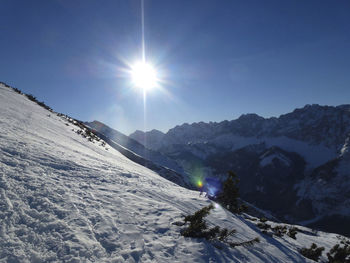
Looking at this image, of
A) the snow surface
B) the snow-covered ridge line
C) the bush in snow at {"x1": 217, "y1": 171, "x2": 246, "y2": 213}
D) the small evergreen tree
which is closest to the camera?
the snow surface

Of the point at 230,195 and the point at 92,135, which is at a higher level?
the point at 92,135

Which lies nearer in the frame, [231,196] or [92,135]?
[231,196]

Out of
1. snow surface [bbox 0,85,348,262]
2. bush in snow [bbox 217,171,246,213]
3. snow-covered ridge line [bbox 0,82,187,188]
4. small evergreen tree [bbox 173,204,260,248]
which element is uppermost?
snow-covered ridge line [bbox 0,82,187,188]

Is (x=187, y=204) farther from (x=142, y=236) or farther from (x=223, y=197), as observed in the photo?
(x=223, y=197)

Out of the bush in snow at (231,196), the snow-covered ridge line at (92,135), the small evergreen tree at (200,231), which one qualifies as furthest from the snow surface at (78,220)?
the snow-covered ridge line at (92,135)

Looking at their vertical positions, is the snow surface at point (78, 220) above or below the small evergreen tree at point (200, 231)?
below

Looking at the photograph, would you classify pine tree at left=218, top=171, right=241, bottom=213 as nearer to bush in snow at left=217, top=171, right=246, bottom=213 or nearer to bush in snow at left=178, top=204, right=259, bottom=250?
bush in snow at left=217, top=171, right=246, bottom=213

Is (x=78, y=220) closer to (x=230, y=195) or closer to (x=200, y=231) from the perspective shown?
(x=200, y=231)

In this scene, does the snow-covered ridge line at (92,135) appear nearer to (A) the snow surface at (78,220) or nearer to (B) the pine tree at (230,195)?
(B) the pine tree at (230,195)

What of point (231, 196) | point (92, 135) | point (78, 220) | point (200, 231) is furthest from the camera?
point (92, 135)

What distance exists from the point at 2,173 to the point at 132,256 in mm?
4297

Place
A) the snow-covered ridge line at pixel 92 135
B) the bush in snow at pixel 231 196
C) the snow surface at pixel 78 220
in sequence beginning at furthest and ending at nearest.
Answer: the snow-covered ridge line at pixel 92 135 < the bush in snow at pixel 231 196 < the snow surface at pixel 78 220

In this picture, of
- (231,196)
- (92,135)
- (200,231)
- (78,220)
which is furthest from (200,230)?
(92,135)

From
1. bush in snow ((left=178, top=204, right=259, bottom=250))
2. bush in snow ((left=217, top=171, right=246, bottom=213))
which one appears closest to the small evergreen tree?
bush in snow ((left=178, top=204, right=259, bottom=250))
